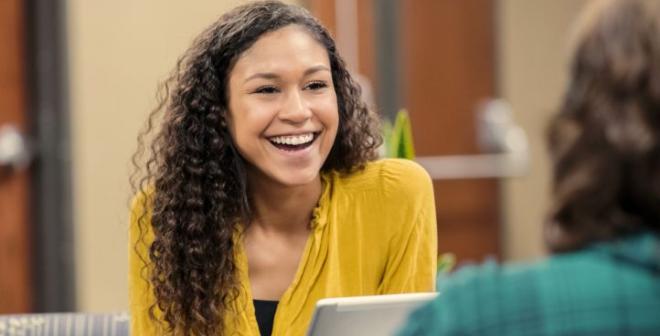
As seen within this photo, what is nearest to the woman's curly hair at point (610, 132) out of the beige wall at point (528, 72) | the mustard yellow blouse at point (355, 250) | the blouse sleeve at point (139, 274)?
the mustard yellow blouse at point (355, 250)

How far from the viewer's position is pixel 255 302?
2049 millimetres

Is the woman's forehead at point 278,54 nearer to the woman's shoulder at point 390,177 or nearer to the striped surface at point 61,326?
the woman's shoulder at point 390,177

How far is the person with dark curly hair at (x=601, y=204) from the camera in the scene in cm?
101

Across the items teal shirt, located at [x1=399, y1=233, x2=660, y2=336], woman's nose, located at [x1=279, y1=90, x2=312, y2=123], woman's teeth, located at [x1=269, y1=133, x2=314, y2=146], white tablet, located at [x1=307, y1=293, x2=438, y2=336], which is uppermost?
woman's nose, located at [x1=279, y1=90, x2=312, y2=123]

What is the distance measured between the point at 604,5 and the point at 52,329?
1.32 metres

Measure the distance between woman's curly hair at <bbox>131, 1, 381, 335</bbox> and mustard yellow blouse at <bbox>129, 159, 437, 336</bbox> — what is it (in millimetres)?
29

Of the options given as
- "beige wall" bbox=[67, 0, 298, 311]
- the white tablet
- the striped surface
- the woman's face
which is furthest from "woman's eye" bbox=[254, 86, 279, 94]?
"beige wall" bbox=[67, 0, 298, 311]

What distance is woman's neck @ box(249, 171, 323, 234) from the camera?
7.05ft

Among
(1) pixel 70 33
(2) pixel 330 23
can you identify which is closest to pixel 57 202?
(1) pixel 70 33

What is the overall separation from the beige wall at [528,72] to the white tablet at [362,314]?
3100 millimetres

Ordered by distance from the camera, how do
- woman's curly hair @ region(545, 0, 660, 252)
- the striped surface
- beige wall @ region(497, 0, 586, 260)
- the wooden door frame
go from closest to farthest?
woman's curly hair @ region(545, 0, 660, 252)
the striped surface
the wooden door frame
beige wall @ region(497, 0, 586, 260)

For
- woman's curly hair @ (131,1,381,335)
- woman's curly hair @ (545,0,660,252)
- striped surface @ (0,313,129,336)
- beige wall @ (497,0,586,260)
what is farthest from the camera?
beige wall @ (497,0,586,260)

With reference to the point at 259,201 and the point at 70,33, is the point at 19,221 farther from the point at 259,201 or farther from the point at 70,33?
the point at 259,201

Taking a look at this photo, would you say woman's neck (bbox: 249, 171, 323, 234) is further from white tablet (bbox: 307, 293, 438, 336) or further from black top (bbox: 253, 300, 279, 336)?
white tablet (bbox: 307, 293, 438, 336)
